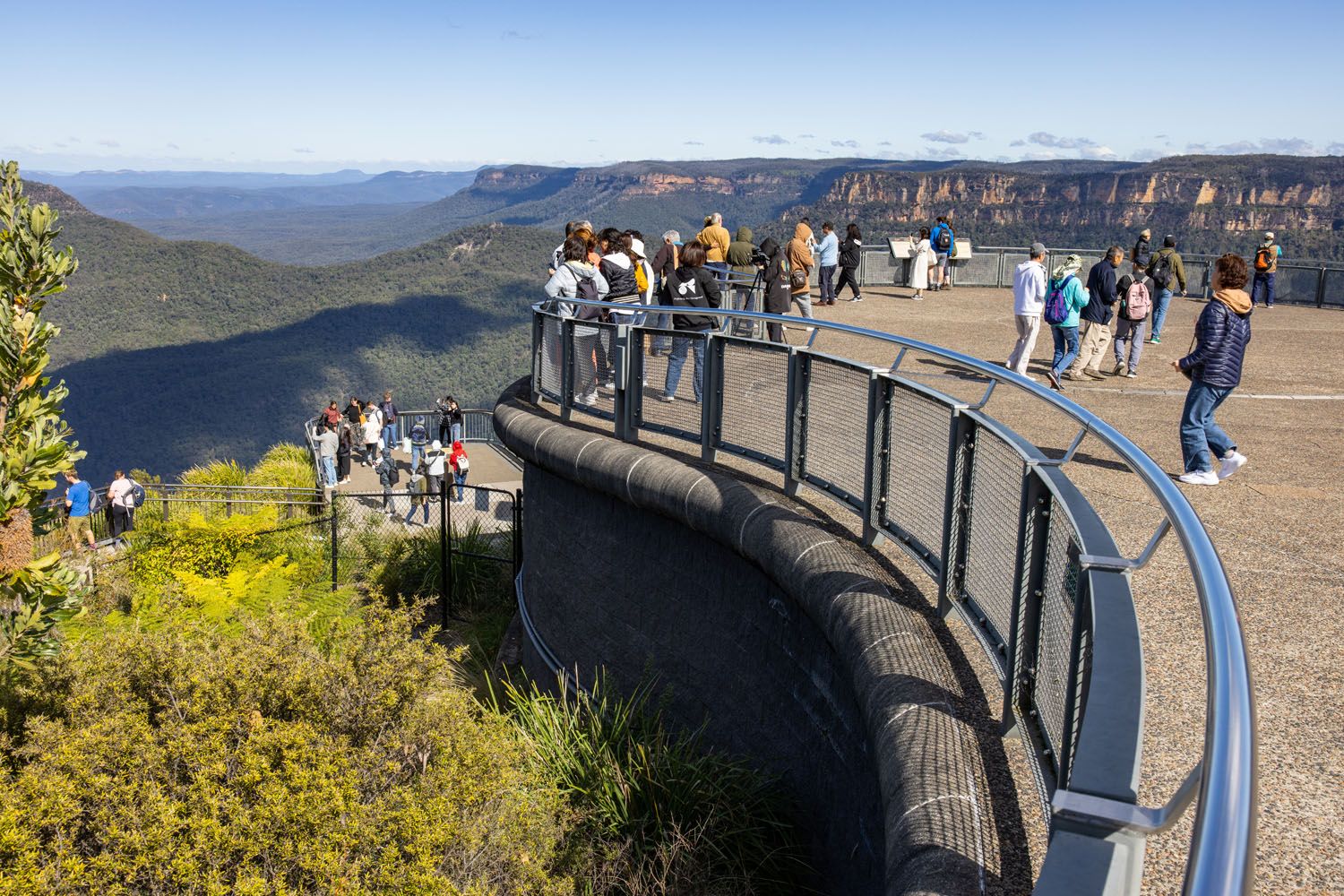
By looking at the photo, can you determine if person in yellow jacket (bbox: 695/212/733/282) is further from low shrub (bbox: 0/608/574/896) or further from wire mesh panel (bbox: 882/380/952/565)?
wire mesh panel (bbox: 882/380/952/565)

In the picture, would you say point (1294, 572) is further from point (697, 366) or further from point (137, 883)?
point (137, 883)

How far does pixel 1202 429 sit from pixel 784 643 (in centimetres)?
344

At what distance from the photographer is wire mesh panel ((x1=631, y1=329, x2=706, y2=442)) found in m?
7.79

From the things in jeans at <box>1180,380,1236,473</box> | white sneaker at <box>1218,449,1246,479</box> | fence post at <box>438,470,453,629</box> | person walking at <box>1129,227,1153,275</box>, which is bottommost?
fence post at <box>438,470,453,629</box>

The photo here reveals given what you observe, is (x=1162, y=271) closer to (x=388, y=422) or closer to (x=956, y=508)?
(x=956, y=508)

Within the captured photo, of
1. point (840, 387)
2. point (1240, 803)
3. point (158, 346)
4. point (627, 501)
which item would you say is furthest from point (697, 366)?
point (158, 346)

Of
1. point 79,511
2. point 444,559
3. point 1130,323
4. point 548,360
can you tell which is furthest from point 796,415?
point 79,511

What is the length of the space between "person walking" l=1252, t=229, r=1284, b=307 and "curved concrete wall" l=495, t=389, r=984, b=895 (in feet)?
49.5

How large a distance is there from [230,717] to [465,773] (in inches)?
50.8

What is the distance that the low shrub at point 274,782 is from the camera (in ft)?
15.8

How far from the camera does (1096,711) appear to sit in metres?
2.13

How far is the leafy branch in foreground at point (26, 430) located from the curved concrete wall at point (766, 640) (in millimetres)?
3421

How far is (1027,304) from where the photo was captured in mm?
11656

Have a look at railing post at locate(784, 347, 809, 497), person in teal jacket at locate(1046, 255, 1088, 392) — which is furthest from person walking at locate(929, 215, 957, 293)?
railing post at locate(784, 347, 809, 497)
